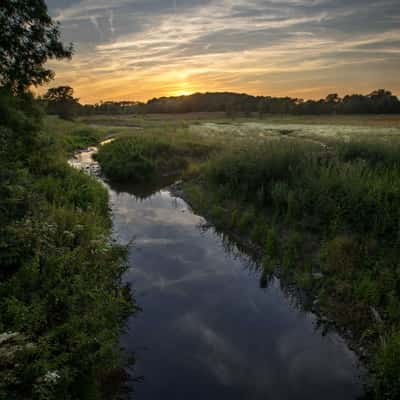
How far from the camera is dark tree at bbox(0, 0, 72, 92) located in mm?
9758

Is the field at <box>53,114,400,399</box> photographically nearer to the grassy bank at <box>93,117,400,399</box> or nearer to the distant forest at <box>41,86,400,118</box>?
the grassy bank at <box>93,117,400,399</box>

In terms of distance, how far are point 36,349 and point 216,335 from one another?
126 inches

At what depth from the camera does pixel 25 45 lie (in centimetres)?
1020

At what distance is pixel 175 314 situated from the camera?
6.29 meters

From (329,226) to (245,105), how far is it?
3615 inches

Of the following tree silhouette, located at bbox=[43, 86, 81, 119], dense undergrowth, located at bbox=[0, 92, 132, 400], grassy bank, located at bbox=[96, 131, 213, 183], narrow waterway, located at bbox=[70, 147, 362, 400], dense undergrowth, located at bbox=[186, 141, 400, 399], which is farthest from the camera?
tree silhouette, located at bbox=[43, 86, 81, 119]

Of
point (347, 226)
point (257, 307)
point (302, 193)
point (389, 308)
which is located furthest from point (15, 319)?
point (302, 193)

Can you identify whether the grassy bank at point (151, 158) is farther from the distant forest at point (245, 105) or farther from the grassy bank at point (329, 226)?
the distant forest at point (245, 105)

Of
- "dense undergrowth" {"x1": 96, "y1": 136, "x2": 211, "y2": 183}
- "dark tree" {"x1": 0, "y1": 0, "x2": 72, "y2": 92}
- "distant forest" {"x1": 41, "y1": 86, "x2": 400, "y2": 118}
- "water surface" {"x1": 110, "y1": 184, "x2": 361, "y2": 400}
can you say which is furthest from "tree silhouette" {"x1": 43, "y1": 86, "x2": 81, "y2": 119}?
"water surface" {"x1": 110, "y1": 184, "x2": 361, "y2": 400}

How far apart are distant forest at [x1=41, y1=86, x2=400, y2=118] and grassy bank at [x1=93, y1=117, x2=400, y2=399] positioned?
4719cm

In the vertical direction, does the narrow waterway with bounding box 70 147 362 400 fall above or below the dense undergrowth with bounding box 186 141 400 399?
below

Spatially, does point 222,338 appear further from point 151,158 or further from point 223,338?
point 151,158

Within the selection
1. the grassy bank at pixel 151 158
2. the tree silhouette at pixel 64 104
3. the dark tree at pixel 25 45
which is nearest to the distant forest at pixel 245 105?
the tree silhouette at pixel 64 104

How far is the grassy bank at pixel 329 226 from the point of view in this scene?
17.7 feet
